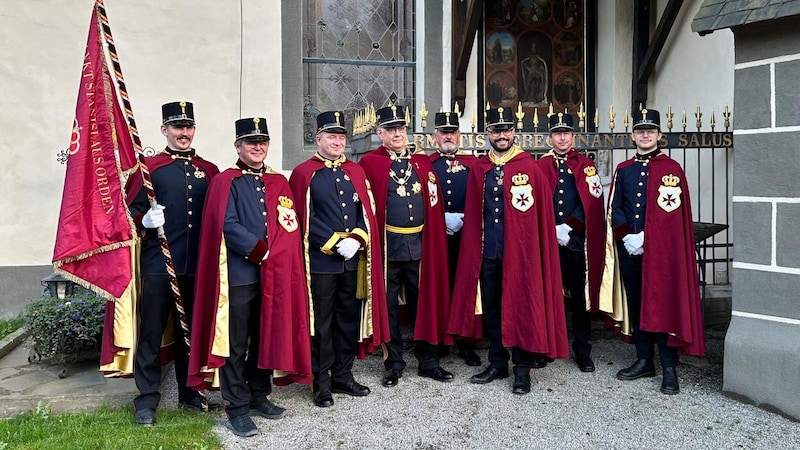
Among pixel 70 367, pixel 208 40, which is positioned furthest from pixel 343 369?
pixel 208 40

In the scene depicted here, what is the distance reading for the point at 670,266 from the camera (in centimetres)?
483

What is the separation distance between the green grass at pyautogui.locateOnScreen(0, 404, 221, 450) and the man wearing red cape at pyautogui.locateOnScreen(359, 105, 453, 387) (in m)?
1.47

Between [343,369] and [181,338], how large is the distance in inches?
43.6

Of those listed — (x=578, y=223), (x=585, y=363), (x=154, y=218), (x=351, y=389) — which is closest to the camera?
(x=154, y=218)

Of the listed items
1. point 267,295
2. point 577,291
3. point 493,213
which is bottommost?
point 577,291

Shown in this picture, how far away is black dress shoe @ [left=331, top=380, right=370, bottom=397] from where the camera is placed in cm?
472

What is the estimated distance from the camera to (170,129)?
4223 millimetres

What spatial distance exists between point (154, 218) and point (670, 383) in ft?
11.8

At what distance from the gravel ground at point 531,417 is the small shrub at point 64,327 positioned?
718 millimetres

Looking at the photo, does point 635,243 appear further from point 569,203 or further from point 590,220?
point 569,203

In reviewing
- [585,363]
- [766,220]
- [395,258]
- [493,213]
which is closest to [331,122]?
[395,258]

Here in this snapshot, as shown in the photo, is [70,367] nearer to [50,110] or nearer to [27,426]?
[27,426]

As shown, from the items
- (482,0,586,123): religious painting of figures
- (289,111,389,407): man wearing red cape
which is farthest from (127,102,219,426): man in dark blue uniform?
(482,0,586,123): religious painting of figures

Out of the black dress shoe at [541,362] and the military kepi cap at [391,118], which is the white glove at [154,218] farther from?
the black dress shoe at [541,362]
